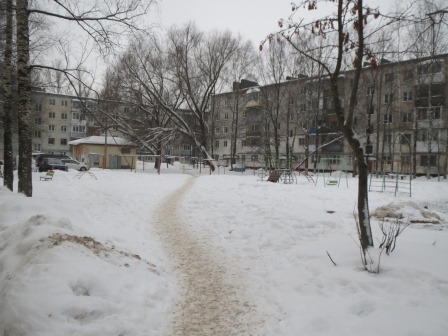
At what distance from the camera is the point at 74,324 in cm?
354

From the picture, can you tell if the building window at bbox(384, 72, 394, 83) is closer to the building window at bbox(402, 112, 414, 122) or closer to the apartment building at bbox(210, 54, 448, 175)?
the apartment building at bbox(210, 54, 448, 175)

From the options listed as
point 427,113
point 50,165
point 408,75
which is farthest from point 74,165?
point 408,75

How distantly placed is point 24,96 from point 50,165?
76.2 ft

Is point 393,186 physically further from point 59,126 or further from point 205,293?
point 59,126

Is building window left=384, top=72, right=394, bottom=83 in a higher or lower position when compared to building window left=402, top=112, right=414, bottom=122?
higher

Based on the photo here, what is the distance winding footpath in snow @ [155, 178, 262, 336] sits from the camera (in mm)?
4261

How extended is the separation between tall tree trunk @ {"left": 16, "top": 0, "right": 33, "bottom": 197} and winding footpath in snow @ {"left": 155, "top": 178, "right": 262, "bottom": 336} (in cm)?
455

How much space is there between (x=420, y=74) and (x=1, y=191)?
35115 mm

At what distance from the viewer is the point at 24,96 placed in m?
8.87

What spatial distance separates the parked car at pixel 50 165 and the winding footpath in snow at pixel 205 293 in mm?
25166

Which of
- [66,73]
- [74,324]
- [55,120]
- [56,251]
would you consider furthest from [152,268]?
[55,120]

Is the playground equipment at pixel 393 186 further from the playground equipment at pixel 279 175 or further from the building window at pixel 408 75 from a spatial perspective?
the building window at pixel 408 75

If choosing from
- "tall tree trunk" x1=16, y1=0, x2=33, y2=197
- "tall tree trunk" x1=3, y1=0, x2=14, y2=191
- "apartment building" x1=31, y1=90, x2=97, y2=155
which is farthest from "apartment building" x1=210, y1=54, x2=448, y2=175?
"apartment building" x1=31, y1=90, x2=97, y2=155

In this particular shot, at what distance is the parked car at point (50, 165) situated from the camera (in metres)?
29.2
